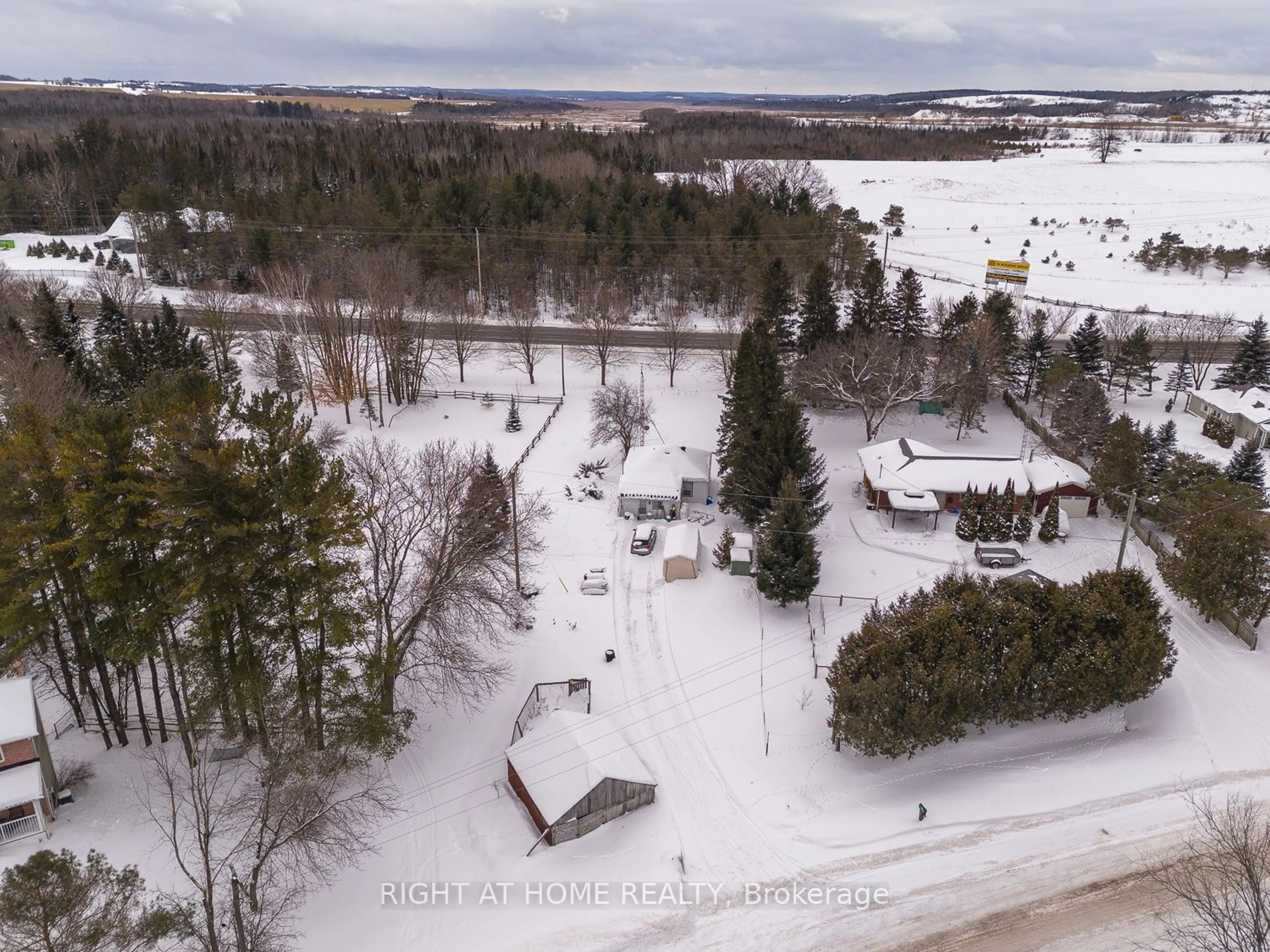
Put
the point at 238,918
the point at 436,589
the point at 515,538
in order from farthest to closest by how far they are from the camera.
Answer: the point at 515,538
the point at 436,589
the point at 238,918

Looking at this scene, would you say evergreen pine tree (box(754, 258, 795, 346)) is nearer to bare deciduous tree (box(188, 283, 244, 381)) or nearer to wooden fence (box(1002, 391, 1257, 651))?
wooden fence (box(1002, 391, 1257, 651))

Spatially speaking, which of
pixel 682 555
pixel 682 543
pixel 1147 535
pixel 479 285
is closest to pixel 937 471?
pixel 1147 535

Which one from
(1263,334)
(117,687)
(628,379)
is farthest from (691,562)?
(1263,334)

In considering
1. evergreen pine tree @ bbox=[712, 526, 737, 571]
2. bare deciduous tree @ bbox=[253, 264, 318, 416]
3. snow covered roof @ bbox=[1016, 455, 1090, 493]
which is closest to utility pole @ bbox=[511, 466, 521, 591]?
evergreen pine tree @ bbox=[712, 526, 737, 571]

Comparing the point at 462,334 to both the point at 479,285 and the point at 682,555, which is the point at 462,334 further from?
the point at 682,555

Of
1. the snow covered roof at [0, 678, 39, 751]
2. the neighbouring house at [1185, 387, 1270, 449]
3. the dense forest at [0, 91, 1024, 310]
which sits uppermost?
the dense forest at [0, 91, 1024, 310]

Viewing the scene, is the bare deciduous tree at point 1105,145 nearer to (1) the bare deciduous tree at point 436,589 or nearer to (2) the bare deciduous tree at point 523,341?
(2) the bare deciduous tree at point 523,341

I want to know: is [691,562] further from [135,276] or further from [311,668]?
[135,276]
